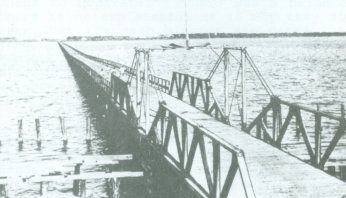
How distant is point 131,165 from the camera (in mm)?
20406

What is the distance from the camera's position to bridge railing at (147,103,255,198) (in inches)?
324

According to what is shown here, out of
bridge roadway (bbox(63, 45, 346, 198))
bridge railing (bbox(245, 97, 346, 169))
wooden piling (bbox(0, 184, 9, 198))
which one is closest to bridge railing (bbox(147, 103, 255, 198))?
bridge roadway (bbox(63, 45, 346, 198))

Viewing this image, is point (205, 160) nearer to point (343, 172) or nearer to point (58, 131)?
point (343, 172)

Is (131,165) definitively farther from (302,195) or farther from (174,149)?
(302,195)

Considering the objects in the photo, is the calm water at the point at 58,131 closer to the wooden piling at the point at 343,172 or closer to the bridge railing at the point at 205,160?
the bridge railing at the point at 205,160

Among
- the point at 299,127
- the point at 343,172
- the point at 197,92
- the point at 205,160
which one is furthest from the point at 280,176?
the point at 197,92

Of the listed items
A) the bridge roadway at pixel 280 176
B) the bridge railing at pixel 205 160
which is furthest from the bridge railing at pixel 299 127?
the bridge railing at pixel 205 160

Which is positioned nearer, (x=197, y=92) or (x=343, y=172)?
(x=343, y=172)

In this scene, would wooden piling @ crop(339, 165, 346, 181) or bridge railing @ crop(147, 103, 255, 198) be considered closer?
bridge railing @ crop(147, 103, 255, 198)

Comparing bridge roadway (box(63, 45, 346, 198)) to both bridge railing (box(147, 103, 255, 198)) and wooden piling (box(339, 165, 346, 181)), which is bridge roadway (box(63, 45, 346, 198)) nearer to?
bridge railing (box(147, 103, 255, 198))

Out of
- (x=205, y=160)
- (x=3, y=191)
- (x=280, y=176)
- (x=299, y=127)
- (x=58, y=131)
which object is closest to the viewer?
(x=205, y=160)

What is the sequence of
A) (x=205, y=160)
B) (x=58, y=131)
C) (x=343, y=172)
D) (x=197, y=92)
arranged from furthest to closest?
1. (x=58, y=131)
2. (x=197, y=92)
3. (x=343, y=172)
4. (x=205, y=160)

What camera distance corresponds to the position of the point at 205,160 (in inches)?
384

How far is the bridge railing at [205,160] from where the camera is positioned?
324 inches
